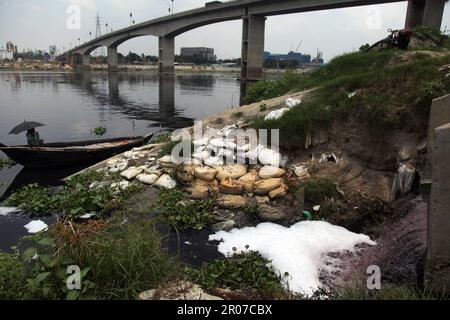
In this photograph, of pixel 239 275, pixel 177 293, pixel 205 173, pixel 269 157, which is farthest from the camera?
pixel 269 157

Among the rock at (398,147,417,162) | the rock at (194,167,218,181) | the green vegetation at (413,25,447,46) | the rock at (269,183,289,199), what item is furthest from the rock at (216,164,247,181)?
the green vegetation at (413,25,447,46)

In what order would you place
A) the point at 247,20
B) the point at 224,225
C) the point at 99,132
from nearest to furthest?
the point at 224,225 → the point at 99,132 → the point at 247,20

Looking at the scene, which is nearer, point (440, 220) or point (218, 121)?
point (440, 220)

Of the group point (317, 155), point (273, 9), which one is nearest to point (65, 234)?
point (317, 155)

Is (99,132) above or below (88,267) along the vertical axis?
below

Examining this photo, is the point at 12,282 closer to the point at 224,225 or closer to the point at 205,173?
the point at 224,225

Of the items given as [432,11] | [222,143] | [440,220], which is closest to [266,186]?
[222,143]

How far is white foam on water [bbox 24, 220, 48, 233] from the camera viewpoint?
9.27 metres

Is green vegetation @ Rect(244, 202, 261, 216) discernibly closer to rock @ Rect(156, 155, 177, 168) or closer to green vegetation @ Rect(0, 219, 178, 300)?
rock @ Rect(156, 155, 177, 168)

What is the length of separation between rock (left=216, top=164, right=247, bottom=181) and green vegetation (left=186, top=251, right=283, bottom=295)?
3.54 m

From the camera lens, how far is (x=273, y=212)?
30.8ft

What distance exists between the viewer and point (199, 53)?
171250mm

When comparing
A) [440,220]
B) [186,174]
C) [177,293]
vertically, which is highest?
[440,220]

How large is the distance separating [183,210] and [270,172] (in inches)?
110
